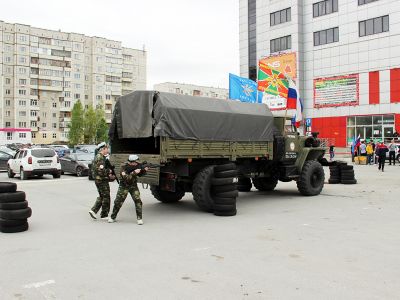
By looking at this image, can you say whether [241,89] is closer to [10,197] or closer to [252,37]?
[10,197]

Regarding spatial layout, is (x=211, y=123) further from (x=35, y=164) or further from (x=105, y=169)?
(x=35, y=164)

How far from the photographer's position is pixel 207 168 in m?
10.7

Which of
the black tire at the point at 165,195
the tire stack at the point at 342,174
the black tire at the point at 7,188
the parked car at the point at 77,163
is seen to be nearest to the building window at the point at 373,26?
the tire stack at the point at 342,174

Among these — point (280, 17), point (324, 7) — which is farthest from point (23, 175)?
point (280, 17)

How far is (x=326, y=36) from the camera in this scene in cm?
4691

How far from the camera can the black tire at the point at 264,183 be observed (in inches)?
591

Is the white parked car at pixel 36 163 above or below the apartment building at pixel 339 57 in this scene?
below

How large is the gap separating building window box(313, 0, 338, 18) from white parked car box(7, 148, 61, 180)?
117ft

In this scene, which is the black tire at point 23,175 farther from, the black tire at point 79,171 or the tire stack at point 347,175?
the tire stack at point 347,175

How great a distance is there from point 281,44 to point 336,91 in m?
9.12

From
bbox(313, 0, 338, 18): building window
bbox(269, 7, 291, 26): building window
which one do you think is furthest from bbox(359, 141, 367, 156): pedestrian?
bbox(269, 7, 291, 26): building window

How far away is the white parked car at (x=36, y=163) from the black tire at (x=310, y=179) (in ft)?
44.6

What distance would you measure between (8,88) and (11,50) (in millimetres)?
8217

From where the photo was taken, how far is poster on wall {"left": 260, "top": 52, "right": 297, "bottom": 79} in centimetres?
4847
